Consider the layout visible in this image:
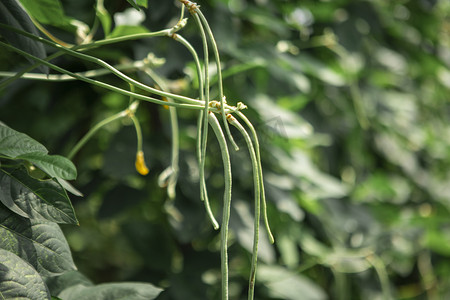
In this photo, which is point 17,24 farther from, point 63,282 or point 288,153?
point 288,153

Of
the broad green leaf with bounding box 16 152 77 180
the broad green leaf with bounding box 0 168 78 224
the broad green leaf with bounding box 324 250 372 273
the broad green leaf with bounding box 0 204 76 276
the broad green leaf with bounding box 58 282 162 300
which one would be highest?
the broad green leaf with bounding box 16 152 77 180

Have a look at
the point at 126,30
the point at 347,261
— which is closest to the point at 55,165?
the point at 126,30

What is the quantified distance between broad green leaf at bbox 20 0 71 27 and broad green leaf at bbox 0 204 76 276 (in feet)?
0.56

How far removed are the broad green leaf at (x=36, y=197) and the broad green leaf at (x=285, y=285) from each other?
1.82 ft

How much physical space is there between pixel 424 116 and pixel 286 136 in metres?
0.85

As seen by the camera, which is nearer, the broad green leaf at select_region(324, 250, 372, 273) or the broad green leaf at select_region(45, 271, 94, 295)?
the broad green leaf at select_region(45, 271, 94, 295)

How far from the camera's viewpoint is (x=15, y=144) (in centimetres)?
35

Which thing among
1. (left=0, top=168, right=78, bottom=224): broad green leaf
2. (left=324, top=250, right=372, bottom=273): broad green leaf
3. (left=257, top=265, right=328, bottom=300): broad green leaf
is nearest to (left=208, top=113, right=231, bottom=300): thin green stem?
(left=0, top=168, right=78, bottom=224): broad green leaf

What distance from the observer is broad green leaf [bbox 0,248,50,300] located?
306mm

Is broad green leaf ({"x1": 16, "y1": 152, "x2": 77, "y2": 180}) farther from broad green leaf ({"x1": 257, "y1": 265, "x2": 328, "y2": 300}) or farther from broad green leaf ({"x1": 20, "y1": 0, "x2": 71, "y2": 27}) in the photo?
broad green leaf ({"x1": 257, "y1": 265, "x2": 328, "y2": 300})

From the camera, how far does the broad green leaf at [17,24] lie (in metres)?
0.38

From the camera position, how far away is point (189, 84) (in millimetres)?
708

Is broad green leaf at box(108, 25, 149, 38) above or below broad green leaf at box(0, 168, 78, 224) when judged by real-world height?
above

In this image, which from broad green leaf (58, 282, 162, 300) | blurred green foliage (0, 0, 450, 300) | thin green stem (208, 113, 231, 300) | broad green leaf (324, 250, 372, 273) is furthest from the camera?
broad green leaf (324, 250, 372, 273)
